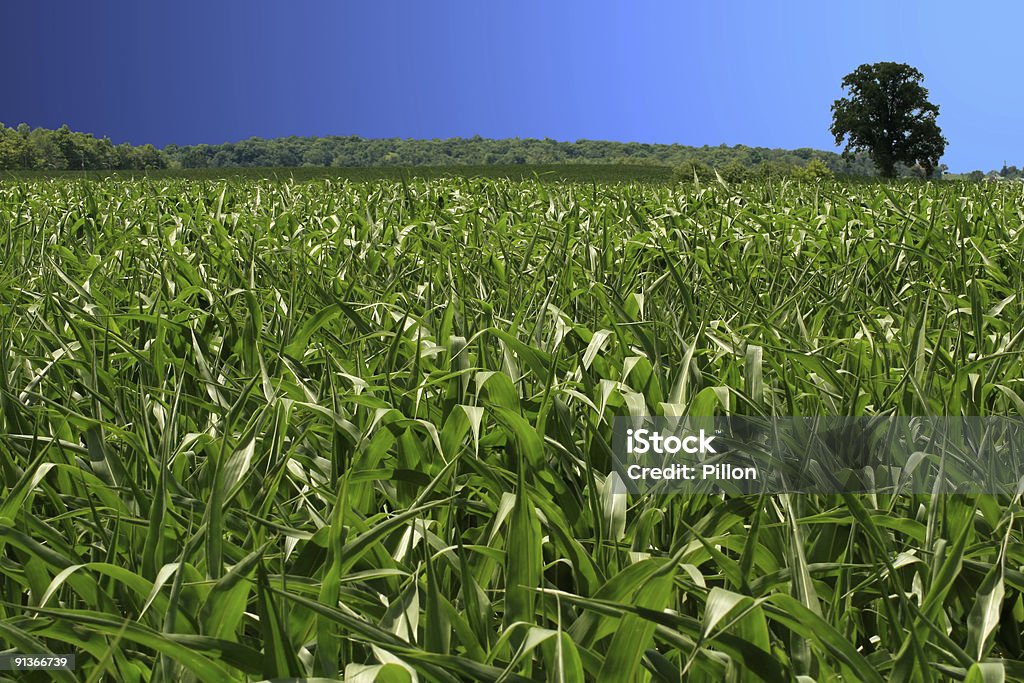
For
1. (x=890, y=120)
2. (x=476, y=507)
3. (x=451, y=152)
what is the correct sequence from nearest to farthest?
(x=476, y=507), (x=890, y=120), (x=451, y=152)

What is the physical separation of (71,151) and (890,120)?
85543mm

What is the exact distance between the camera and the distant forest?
267 ft

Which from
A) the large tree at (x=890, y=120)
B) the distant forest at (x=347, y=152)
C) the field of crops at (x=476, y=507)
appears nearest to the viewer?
the field of crops at (x=476, y=507)

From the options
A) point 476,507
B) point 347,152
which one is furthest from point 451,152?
point 476,507

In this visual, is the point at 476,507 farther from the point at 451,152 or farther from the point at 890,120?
the point at 451,152

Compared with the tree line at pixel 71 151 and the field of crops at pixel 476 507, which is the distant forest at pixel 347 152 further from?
the field of crops at pixel 476 507

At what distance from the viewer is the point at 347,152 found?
87062mm

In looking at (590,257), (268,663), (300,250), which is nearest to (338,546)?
(268,663)

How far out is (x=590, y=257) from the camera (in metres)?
3.01

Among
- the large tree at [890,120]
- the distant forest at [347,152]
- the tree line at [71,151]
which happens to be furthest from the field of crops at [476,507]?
the tree line at [71,151]

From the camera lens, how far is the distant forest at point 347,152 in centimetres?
8131

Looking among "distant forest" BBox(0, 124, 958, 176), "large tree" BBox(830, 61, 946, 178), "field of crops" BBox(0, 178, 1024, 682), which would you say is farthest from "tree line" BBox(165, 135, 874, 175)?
"field of crops" BBox(0, 178, 1024, 682)

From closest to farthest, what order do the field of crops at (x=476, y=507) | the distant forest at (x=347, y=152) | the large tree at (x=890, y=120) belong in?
the field of crops at (x=476, y=507) → the large tree at (x=890, y=120) → the distant forest at (x=347, y=152)

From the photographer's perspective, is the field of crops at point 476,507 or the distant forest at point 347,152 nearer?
the field of crops at point 476,507
